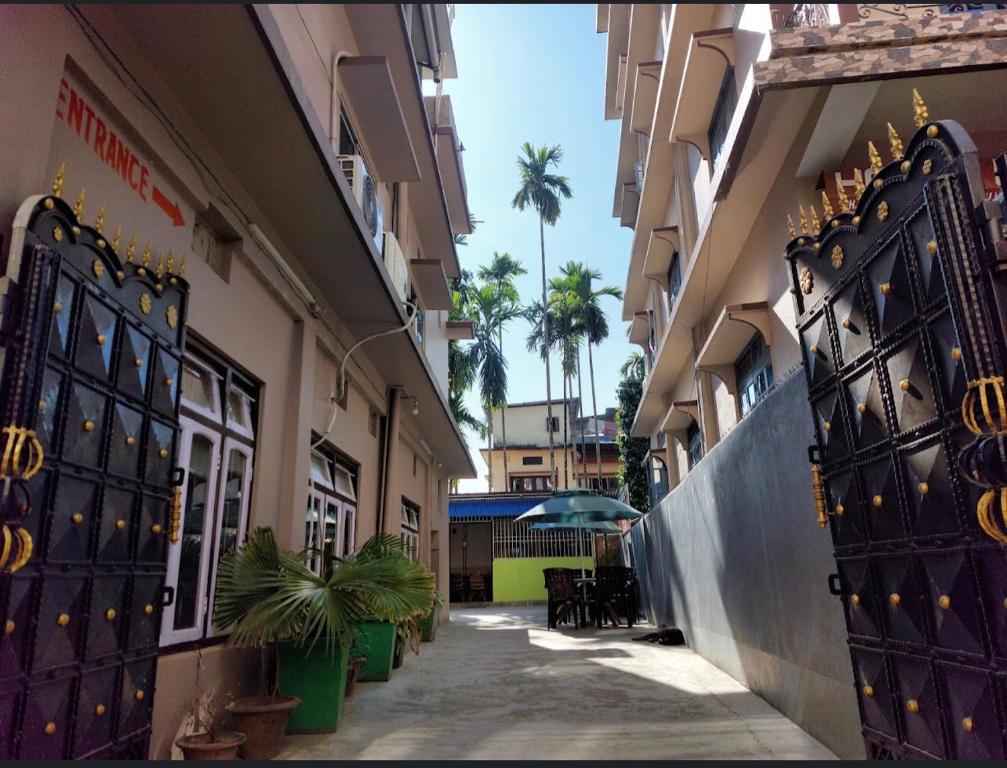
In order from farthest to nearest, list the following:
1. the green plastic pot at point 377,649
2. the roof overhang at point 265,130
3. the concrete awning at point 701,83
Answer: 1. the concrete awning at point 701,83
2. the green plastic pot at point 377,649
3. the roof overhang at point 265,130

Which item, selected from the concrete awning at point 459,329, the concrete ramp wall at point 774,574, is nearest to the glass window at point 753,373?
the concrete ramp wall at point 774,574

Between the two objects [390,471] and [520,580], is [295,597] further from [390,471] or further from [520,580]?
[520,580]

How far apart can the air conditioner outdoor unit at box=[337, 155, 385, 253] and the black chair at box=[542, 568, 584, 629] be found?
23.2 ft

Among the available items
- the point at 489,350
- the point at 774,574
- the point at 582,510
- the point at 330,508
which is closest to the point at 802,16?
the point at 774,574

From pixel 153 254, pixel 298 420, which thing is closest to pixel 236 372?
pixel 298 420

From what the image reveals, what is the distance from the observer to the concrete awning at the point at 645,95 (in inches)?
393

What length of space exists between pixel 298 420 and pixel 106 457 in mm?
2867

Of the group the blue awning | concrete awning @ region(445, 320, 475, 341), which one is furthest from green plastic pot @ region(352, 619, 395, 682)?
the blue awning

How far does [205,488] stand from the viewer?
14.6ft

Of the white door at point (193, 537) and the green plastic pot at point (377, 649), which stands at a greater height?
the white door at point (193, 537)

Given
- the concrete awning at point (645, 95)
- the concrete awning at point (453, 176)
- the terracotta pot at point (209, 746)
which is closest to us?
the terracotta pot at point (209, 746)

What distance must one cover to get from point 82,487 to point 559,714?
3794 mm

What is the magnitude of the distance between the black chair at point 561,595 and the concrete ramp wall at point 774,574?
414 centimetres

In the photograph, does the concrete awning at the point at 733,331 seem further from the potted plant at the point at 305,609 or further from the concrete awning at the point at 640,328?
the concrete awning at the point at 640,328
